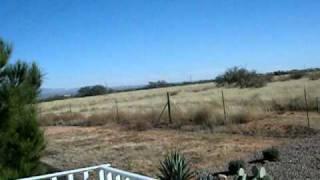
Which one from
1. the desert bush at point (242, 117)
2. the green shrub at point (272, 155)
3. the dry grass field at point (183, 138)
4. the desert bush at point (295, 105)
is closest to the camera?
the green shrub at point (272, 155)

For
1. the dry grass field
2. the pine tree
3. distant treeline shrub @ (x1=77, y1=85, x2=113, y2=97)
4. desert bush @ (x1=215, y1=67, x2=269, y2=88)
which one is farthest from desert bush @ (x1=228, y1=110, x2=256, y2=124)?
distant treeline shrub @ (x1=77, y1=85, x2=113, y2=97)

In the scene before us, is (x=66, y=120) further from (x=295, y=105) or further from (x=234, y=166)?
(x=234, y=166)

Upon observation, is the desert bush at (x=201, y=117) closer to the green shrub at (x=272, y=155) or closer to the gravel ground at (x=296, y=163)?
the gravel ground at (x=296, y=163)

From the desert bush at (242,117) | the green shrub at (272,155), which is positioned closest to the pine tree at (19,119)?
the green shrub at (272,155)

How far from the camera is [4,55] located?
941 centimetres

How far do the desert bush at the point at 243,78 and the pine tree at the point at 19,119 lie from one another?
50.6 metres

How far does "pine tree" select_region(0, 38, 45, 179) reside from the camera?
9039 mm

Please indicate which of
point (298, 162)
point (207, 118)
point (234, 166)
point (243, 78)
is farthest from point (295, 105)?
point (243, 78)

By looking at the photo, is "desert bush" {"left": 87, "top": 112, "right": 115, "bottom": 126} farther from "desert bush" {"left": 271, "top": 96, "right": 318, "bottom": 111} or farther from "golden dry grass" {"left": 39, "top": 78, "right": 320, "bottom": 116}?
"desert bush" {"left": 271, "top": 96, "right": 318, "bottom": 111}

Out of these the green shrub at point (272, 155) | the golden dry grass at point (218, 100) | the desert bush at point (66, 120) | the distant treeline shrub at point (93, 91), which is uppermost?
the distant treeline shrub at point (93, 91)

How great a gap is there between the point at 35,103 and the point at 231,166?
518cm

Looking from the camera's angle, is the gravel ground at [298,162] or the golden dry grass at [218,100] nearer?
the gravel ground at [298,162]

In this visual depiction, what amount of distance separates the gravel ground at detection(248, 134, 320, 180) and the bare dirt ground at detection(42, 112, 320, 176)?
40.2 inches

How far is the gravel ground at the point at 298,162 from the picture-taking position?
37.3 feet
